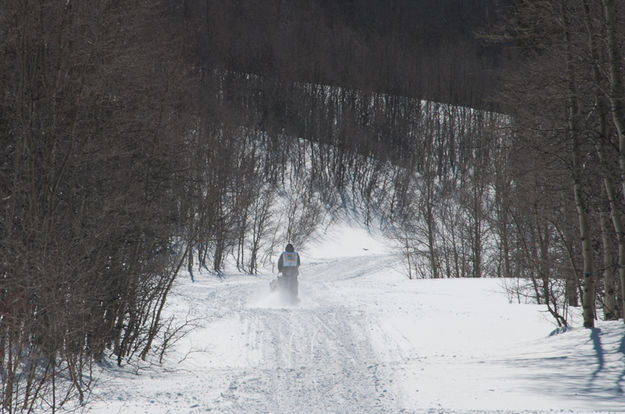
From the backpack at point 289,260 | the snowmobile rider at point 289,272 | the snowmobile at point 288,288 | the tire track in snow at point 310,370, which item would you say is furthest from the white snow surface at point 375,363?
the backpack at point 289,260

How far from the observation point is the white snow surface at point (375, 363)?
7238 millimetres

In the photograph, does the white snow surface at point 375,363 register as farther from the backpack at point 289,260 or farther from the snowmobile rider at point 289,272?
the backpack at point 289,260

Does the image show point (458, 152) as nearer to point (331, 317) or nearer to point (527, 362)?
point (331, 317)

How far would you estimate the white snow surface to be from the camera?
7.24 metres

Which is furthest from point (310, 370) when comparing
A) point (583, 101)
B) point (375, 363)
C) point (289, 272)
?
point (289, 272)

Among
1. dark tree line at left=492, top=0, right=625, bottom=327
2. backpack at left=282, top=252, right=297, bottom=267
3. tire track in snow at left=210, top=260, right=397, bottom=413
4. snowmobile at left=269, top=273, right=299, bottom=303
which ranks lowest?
tire track in snow at left=210, top=260, right=397, bottom=413

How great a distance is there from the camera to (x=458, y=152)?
2948 inches

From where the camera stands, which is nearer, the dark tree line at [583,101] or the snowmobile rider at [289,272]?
the dark tree line at [583,101]

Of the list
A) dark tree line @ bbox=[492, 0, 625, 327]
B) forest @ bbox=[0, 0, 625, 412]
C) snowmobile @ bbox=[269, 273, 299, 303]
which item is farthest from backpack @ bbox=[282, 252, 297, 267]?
dark tree line @ bbox=[492, 0, 625, 327]

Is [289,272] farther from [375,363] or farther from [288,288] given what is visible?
[375,363]

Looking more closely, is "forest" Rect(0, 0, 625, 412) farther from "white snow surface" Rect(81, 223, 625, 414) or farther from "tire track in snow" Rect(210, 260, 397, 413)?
"tire track in snow" Rect(210, 260, 397, 413)

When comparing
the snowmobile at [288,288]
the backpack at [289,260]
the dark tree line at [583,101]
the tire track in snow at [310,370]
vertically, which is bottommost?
the tire track in snow at [310,370]

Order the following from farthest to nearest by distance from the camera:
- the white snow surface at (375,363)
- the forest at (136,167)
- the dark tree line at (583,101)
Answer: the dark tree line at (583,101), the forest at (136,167), the white snow surface at (375,363)

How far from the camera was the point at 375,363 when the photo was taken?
10258mm
